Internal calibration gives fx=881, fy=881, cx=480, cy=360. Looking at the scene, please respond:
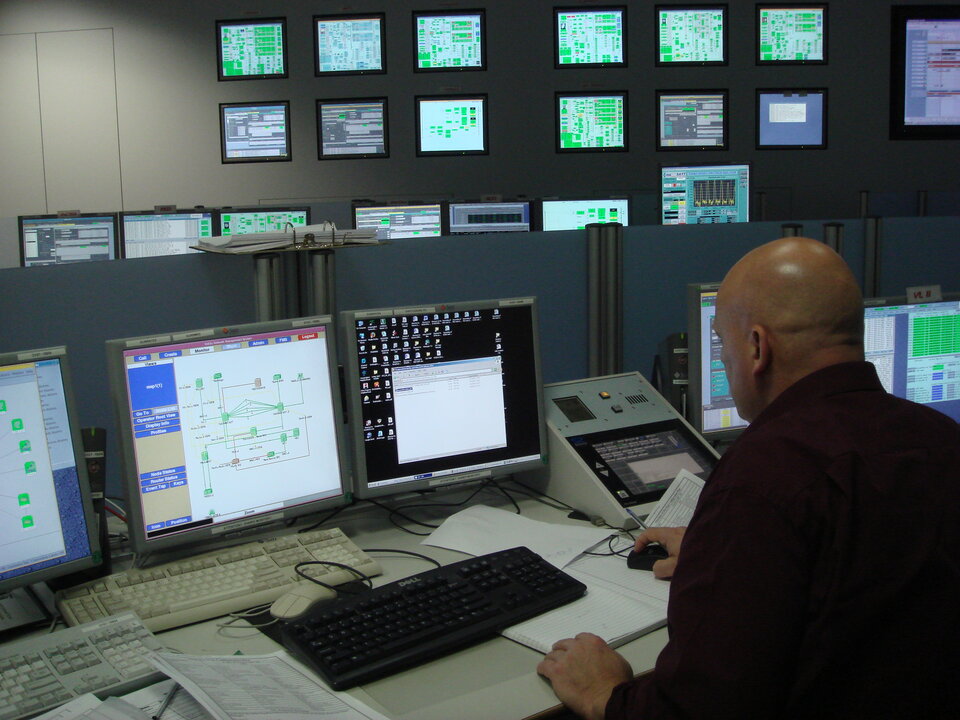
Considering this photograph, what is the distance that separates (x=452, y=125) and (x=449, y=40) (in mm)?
555

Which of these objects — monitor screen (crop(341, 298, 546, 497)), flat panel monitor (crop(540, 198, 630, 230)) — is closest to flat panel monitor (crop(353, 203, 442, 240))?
flat panel monitor (crop(540, 198, 630, 230))

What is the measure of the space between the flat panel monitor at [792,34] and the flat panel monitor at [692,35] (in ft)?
0.88

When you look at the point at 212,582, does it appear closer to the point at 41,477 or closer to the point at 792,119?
the point at 41,477

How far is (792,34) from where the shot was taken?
235 inches

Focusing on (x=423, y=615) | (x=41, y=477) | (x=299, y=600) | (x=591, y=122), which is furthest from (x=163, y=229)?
(x=423, y=615)

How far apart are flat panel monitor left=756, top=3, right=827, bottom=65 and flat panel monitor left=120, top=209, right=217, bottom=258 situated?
380cm

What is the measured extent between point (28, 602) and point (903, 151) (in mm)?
6296

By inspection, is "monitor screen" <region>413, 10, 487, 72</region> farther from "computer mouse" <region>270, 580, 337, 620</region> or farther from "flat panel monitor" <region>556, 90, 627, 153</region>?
"computer mouse" <region>270, 580, 337, 620</region>

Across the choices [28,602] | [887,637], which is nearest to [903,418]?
[887,637]

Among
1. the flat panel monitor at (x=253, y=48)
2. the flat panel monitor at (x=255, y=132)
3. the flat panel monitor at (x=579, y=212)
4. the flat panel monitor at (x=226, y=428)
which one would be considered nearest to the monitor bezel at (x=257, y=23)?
the flat panel monitor at (x=253, y=48)

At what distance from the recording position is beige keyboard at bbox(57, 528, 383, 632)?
135 centimetres

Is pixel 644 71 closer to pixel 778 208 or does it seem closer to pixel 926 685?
pixel 778 208

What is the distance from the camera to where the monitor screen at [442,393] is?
5.57 feet

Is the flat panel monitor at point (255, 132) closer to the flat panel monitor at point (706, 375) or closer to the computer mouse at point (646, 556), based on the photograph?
the flat panel monitor at point (706, 375)
